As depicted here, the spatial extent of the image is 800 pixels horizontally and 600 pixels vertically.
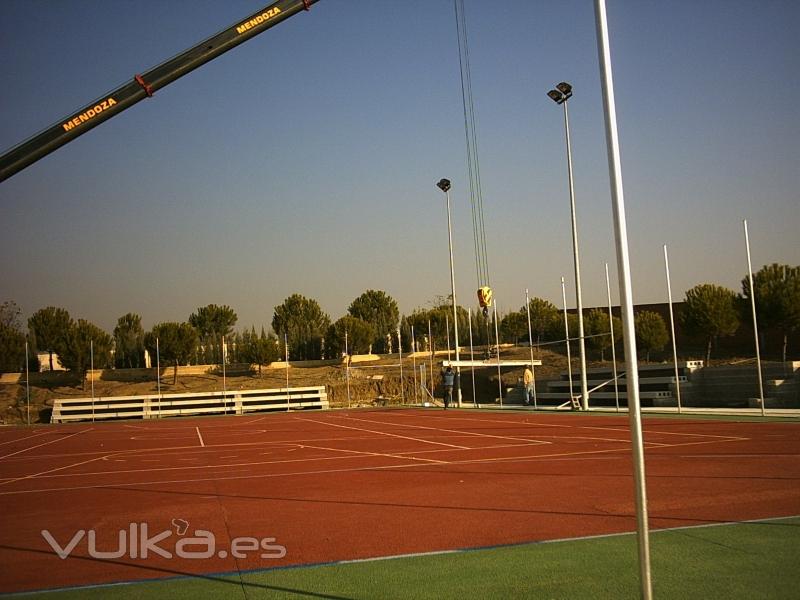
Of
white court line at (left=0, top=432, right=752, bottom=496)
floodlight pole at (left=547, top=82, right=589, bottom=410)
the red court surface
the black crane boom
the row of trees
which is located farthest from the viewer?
the row of trees

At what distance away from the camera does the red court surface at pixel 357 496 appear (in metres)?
7.44

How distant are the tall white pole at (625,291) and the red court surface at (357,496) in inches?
122

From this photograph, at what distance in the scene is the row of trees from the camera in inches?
1769

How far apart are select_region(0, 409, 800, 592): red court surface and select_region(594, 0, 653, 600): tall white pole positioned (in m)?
3.10

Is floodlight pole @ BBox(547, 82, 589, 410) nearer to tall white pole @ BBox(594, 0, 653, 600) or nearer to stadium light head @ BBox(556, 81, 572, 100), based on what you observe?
stadium light head @ BBox(556, 81, 572, 100)

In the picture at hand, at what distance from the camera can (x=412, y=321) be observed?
77250mm

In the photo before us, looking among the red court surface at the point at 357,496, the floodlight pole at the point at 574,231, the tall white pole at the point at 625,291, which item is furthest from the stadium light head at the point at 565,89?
the tall white pole at the point at 625,291

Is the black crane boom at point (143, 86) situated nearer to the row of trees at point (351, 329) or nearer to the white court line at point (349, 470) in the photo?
the white court line at point (349, 470)

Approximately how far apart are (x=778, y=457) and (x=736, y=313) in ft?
122

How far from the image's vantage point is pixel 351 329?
7038 centimetres

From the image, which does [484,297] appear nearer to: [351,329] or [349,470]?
[349,470]

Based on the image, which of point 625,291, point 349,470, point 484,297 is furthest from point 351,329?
point 625,291

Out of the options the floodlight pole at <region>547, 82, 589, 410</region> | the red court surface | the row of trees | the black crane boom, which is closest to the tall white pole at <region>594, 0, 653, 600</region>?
the red court surface

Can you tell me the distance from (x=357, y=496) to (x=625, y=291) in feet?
22.3
